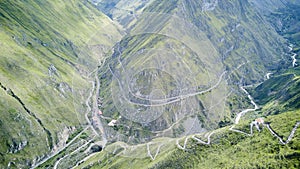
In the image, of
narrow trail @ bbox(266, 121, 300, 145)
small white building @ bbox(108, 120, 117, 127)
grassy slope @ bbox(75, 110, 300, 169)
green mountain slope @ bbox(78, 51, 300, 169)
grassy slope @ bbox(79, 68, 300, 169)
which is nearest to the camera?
grassy slope @ bbox(75, 110, 300, 169)

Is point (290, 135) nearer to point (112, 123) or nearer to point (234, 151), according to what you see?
point (234, 151)

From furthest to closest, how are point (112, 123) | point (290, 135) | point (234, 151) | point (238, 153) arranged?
1. point (112, 123)
2. point (234, 151)
3. point (238, 153)
4. point (290, 135)

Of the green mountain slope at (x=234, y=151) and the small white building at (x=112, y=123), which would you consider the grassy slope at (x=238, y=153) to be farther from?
the small white building at (x=112, y=123)

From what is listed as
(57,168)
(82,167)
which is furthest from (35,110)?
(82,167)

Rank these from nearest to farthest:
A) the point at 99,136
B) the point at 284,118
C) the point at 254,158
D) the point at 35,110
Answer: the point at 254,158 → the point at 284,118 → the point at 99,136 → the point at 35,110

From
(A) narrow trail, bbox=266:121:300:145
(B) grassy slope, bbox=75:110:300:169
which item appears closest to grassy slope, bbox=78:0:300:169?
(B) grassy slope, bbox=75:110:300:169

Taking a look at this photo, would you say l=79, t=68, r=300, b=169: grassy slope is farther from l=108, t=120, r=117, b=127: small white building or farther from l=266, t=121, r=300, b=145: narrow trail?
l=108, t=120, r=117, b=127: small white building

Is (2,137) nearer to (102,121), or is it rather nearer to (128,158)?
(102,121)

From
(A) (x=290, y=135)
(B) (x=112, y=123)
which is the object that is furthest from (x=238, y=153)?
(B) (x=112, y=123)

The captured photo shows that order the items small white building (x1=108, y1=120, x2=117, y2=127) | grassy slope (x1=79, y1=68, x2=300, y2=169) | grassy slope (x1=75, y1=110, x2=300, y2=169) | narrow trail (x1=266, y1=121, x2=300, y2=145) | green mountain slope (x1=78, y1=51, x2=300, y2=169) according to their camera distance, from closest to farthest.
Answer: grassy slope (x1=75, y1=110, x2=300, y2=169) < grassy slope (x1=79, y1=68, x2=300, y2=169) < green mountain slope (x1=78, y1=51, x2=300, y2=169) < narrow trail (x1=266, y1=121, x2=300, y2=145) < small white building (x1=108, y1=120, x2=117, y2=127)

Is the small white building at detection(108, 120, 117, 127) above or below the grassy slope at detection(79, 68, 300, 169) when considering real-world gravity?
above

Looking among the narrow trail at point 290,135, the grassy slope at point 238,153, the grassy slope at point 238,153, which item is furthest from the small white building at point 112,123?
the narrow trail at point 290,135
